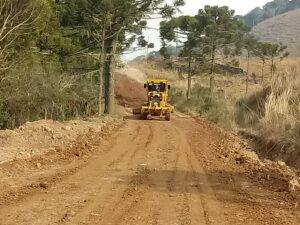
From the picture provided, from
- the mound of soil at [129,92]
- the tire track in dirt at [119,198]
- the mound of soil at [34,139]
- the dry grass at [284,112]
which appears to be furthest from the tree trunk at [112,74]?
the mound of soil at [129,92]

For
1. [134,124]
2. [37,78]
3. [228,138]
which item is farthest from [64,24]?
[228,138]

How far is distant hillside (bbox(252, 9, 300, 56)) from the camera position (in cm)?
10725

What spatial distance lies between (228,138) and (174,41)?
19.9 meters

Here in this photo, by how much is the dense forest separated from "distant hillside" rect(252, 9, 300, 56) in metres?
80.7

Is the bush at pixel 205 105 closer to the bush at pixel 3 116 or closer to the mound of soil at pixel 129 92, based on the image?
the mound of soil at pixel 129 92

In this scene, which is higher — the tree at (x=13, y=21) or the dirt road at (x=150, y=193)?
the tree at (x=13, y=21)

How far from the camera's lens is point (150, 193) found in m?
8.57

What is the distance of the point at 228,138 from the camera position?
18859mm

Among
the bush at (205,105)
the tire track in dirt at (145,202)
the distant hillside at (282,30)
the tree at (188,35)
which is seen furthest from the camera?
the distant hillside at (282,30)

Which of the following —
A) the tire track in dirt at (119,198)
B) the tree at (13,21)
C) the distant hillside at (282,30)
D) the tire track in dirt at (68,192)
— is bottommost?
the tire track in dirt at (68,192)

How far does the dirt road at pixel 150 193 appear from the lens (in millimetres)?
7043

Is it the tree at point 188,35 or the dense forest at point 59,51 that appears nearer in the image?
the dense forest at point 59,51

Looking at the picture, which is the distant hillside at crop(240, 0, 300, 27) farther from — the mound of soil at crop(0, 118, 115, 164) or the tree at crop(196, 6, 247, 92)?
the mound of soil at crop(0, 118, 115, 164)

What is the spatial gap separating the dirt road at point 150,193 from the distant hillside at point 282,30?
303 ft
